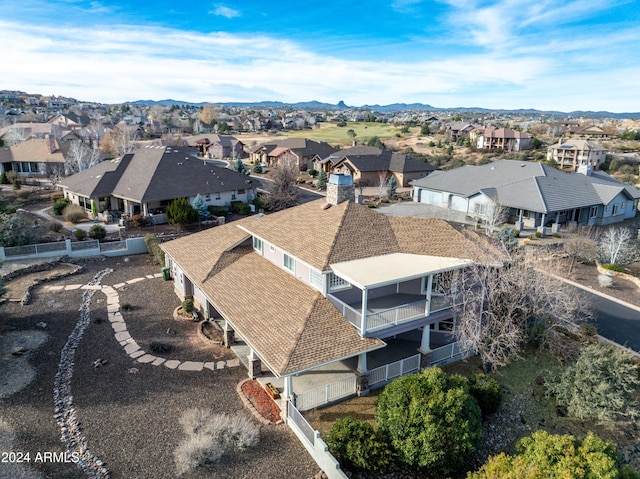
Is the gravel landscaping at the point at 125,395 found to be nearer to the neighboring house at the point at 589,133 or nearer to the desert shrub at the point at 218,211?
the desert shrub at the point at 218,211

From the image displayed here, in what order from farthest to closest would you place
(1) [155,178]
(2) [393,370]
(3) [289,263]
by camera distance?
(1) [155,178], (3) [289,263], (2) [393,370]

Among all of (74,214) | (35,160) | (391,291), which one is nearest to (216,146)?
(35,160)

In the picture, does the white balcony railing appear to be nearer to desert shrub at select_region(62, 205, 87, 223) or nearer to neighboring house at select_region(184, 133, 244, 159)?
desert shrub at select_region(62, 205, 87, 223)

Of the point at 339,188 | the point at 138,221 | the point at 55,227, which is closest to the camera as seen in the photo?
the point at 339,188

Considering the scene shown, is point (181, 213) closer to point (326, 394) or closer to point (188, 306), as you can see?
point (188, 306)

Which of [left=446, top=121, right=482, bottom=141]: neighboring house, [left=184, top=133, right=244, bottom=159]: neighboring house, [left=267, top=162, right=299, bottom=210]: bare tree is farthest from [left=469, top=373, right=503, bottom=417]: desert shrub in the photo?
[left=446, top=121, right=482, bottom=141]: neighboring house

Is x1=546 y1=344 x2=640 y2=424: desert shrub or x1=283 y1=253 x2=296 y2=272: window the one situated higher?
x1=283 y1=253 x2=296 y2=272: window
